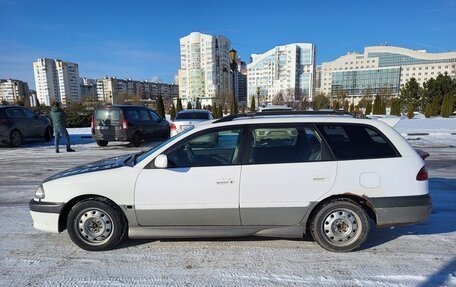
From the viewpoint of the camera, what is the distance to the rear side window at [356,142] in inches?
127

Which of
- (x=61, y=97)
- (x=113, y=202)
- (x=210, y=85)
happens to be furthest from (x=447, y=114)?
(x=61, y=97)

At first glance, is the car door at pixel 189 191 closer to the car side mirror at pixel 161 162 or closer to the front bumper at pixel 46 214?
the car side mirror at pixel 161 162

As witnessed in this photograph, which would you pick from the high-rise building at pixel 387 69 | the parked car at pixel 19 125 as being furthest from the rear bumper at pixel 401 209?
the high-rise building at pixel 387 69

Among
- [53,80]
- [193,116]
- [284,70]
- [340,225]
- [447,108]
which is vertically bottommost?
[340,225]

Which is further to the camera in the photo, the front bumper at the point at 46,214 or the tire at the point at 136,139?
the tire at the point at 136,139

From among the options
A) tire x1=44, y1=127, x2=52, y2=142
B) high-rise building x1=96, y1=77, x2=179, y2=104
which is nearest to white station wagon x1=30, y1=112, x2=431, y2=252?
tire x1=44, y1=127, x2=52, y2=142

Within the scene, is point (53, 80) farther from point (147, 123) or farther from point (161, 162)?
point (161, 162)

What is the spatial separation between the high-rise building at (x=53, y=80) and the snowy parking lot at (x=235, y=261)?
119 meters

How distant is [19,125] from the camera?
12.1 metres

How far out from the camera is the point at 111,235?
3.36 m

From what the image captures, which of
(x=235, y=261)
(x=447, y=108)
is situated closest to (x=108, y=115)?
(x=235, y=261)

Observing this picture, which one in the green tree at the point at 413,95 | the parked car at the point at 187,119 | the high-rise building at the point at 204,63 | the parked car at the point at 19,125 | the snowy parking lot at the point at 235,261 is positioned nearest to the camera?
the snowy parking lot at the point at 235,261

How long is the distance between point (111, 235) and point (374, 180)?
3.11 m

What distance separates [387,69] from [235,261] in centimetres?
12496
